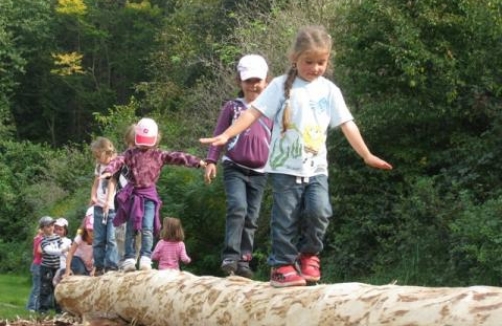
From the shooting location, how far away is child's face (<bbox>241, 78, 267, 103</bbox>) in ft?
28.8

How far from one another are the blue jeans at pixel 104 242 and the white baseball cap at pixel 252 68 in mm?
3098

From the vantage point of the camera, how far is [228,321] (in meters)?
7.64

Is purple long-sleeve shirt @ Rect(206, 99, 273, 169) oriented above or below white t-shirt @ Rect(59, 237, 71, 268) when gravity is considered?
above

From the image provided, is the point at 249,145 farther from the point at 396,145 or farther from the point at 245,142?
the point at 396,145

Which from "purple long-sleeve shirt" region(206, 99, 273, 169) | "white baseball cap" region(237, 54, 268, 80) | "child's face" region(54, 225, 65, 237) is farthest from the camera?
"child's face" region(54, 225, 65, 237)

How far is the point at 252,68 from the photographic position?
866 centimetres

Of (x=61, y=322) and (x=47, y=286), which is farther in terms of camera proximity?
(x=47, y=286)

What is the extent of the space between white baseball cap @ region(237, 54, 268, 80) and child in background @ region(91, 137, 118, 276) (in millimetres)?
2984

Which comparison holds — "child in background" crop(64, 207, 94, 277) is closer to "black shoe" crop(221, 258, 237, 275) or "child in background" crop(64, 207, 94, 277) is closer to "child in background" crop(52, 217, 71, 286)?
"child in background" crop(52, 217, 71, 286)

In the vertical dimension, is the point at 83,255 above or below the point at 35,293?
above

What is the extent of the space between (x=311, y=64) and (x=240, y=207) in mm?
2054

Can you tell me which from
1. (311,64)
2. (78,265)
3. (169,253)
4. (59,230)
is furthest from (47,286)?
(311,64)

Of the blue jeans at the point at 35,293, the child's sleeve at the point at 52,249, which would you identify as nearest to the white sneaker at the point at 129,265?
the child's sleeve at the point at 52,249

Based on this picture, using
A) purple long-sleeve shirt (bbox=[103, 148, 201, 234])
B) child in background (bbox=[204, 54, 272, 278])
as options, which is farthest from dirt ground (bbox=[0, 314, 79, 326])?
child in background (bbox=[204, 54, 272, 278])
